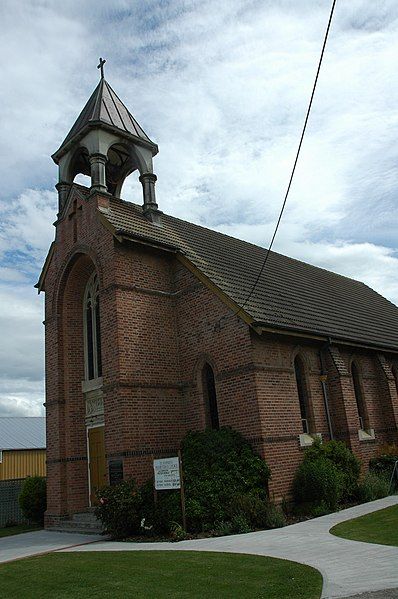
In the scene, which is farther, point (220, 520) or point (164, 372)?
point (164, 372)

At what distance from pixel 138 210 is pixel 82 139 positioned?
323cm

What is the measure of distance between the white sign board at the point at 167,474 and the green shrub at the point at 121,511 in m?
0.73

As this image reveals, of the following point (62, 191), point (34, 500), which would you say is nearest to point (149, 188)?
point (62, 191)

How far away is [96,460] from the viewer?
17.1 meters

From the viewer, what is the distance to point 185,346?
17.1 meters

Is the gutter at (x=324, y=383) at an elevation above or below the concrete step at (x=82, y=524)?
above

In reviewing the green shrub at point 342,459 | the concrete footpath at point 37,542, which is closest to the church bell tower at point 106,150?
the green shrub at point 342,459

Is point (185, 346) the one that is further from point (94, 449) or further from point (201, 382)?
point (94, 449)

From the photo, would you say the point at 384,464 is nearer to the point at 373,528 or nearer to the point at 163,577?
the point at 373,528

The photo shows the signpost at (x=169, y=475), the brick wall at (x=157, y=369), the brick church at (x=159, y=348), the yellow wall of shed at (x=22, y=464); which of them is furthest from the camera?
the yellow wall of shed at (x=22, y=464)

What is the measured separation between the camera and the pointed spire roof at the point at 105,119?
19.2 m

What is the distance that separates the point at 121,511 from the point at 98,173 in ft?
36.2

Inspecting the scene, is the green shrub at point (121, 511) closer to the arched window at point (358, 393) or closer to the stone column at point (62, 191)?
the arched window at point (358, 393)

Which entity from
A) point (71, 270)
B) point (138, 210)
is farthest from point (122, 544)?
point (138, 210)
